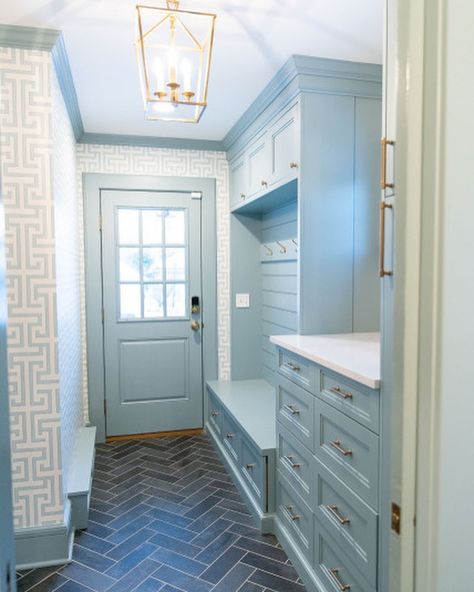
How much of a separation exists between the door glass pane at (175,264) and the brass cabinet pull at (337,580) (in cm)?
264

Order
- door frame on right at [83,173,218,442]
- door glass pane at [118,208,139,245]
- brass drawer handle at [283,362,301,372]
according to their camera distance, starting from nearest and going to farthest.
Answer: brass drawer handle at [283,362,301,372] → door frame on right at [83,173,218,442] → door glass pane at [118,208,139,245]

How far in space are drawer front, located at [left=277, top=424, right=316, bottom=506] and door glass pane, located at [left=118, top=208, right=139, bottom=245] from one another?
2176 mm

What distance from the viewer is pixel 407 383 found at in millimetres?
745

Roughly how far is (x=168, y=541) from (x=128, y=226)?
8.00ft

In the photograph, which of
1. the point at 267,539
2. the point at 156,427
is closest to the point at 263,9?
the point at 267,539

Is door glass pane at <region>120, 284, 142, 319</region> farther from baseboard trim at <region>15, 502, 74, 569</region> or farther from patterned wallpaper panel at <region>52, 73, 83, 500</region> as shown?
baseboard trim at <region>15, 502, 74, 569</region>

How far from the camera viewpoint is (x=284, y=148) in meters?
2.65

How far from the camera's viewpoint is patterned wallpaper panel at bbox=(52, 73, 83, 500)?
234cm

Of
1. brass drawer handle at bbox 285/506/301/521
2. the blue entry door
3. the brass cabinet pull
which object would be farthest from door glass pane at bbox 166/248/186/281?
the brass cabinet pull

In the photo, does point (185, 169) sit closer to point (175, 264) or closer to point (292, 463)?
point (175, 264)

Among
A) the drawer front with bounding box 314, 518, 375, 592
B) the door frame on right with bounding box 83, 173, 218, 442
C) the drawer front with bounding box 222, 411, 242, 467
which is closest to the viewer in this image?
the drawer front with bounding box 314, 518, 375, 592

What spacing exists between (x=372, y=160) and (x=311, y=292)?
817mm

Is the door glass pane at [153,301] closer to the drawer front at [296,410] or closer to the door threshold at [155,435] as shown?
the door threshold at [155,435]

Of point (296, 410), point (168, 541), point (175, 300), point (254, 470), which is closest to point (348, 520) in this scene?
point (296, 410)
